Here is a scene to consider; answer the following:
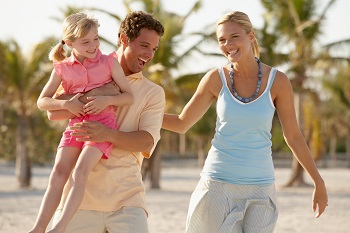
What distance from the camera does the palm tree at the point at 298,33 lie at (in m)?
27.4

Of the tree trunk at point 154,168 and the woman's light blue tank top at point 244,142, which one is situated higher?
the woman's light blue tank top at point 244,142

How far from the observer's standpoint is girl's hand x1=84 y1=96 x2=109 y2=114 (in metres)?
3.81

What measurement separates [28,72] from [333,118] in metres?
40.9

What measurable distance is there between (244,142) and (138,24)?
2.62 feet

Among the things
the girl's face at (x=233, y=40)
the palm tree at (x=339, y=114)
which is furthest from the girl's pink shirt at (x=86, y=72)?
the palm tree at (x=339, y=114)

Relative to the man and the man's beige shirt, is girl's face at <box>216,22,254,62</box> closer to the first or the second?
the man

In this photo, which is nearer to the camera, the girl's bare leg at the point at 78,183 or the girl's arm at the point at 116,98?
the girl's bare leg at the point at 78,183

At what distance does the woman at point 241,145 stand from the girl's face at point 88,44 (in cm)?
72

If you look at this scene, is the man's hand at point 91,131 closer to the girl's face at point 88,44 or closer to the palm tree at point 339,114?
the girl's face at point 88,44

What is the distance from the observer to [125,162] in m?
3.92

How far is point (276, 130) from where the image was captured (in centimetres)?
6359

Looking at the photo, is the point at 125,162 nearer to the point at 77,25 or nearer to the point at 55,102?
the point at 55,102

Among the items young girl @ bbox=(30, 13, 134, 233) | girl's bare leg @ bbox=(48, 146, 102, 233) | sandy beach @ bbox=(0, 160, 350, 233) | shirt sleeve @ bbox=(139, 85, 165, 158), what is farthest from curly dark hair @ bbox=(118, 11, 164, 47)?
sandy beach @ bbox=(0, 160, 350, 233)

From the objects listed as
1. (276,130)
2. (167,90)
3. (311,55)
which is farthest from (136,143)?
(276,130)
